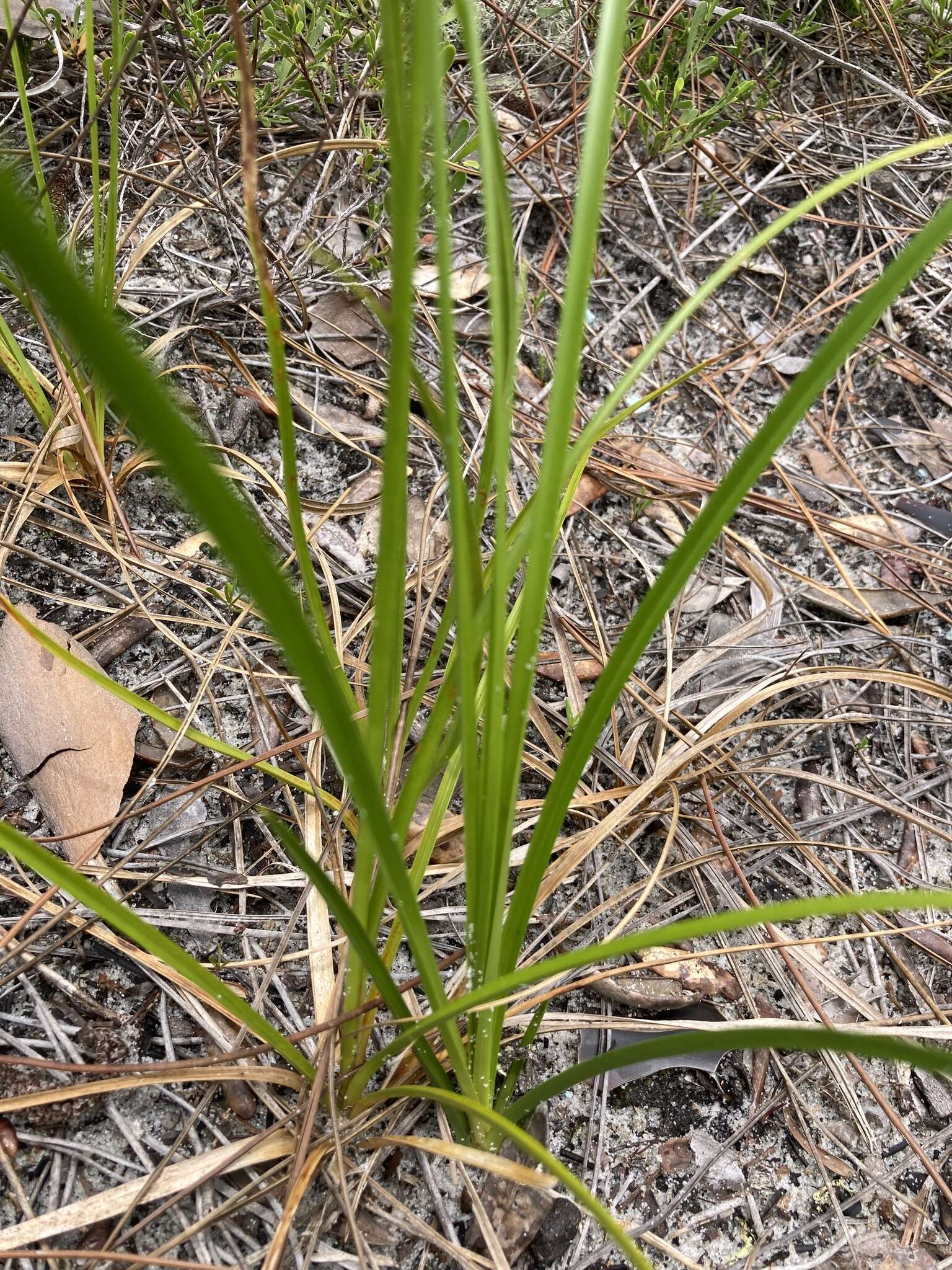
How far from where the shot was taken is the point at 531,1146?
0.56m

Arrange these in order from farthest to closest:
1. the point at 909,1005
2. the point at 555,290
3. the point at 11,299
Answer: the point at 555,290 < the point at 11,299 < the point at 909,1005

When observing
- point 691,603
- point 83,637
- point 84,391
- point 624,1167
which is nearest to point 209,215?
point 84,391

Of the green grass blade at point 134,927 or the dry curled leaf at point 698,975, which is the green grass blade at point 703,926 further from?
the dry curled leaf at point 698,975

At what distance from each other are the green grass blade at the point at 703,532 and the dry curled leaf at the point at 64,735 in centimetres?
49

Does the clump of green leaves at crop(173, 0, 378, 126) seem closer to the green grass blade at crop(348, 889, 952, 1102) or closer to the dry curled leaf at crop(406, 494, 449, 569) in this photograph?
the dry curled leaf at crop(406, 494, 449, 569)

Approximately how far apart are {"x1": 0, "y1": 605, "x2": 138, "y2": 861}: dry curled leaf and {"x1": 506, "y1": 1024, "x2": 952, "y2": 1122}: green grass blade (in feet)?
1.71

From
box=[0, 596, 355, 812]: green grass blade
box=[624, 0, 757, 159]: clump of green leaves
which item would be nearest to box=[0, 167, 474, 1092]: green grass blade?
box=[0, 596, 355, 812]: green grass blade

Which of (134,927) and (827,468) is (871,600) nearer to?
(827,468)

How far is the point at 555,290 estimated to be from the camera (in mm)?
1489

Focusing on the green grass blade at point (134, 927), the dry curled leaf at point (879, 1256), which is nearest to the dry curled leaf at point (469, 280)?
the green grass blade at point (134, 927)

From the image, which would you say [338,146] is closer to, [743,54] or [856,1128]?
[743,54]

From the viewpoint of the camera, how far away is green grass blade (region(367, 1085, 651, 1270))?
1.60ft

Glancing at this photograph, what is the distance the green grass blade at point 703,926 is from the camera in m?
0.43

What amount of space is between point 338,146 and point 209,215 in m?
0.25
